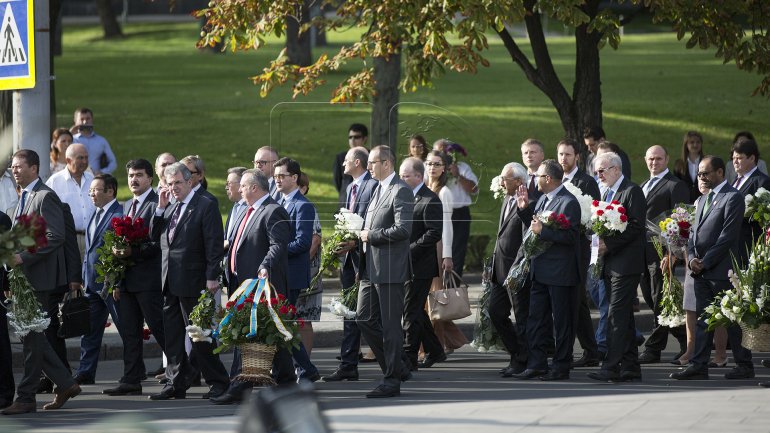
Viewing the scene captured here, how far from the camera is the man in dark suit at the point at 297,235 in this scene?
1205 centimetres

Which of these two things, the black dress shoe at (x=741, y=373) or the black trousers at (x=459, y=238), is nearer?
the black dress shoe at (x=741, y=373)

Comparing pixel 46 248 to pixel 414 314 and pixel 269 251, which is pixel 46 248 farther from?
pixel 414 314

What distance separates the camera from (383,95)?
69.5ft

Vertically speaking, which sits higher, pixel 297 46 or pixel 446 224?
pixel 297 46

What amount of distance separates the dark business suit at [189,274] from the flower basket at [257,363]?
473 millimetres

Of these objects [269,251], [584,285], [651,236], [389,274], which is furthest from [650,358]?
[269,251]

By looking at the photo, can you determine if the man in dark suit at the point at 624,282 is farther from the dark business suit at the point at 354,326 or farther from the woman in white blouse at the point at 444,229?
the dark business suit at the point at 354,326

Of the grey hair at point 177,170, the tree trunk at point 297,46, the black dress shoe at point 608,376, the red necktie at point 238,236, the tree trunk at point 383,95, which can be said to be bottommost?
the black dress shoe at point 608,376

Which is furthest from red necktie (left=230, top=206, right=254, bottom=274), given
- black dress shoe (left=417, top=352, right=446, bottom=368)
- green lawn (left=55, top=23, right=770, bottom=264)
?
green lawn (left=55, top=23, right=770, bottom=264)

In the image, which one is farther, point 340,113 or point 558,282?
point 340,113

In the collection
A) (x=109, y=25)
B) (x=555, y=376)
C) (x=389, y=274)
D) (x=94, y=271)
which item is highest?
(x=109, y=25)

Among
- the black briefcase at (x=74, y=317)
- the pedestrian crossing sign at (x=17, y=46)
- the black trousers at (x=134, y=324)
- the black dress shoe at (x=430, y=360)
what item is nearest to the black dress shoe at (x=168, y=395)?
the black trousers at (x=134, y=324)

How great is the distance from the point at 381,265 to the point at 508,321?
205 cm

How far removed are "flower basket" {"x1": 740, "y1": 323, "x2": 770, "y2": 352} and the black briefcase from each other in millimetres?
5631
